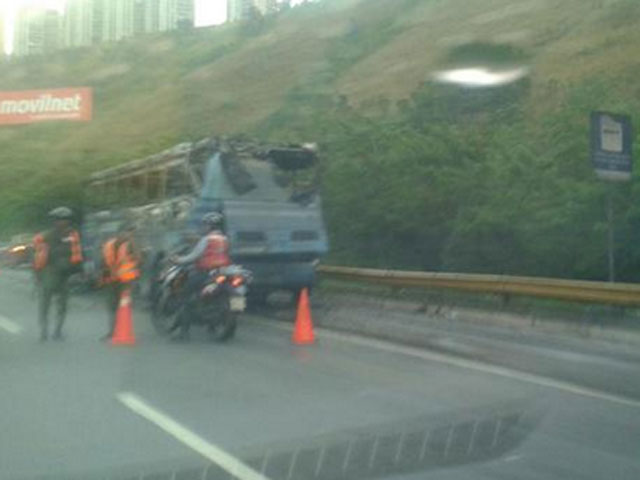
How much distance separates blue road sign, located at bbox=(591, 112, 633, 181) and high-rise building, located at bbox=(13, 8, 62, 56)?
56.7 feet

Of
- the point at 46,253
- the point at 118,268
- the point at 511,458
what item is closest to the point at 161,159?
the point at 118,268

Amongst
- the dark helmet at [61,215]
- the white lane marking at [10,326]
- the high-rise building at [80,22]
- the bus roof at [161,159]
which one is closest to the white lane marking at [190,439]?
the dark helmet at [61,215]

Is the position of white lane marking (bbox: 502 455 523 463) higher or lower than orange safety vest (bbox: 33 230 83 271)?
lower

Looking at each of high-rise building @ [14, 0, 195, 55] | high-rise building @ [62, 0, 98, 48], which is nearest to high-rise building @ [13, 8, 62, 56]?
high-rise building @ [14, 0, 195, 55]

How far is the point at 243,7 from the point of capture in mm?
43812

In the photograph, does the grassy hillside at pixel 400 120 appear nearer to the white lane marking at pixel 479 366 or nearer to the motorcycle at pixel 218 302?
the white lane marking at pixel 479 366

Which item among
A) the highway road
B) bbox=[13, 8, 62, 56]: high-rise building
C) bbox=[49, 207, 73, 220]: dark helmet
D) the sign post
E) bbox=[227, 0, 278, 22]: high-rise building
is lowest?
the highway road

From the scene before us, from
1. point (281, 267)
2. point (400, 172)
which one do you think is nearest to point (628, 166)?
point (281, 267)

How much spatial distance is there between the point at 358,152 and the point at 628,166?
10249 millimetres

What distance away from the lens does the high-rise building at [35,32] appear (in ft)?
100

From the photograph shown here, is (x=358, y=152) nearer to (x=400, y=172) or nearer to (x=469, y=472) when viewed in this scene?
(x=400, y=172)

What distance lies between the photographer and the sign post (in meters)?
17.2

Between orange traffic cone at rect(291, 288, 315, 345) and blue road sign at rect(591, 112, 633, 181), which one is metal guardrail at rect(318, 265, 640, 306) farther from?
orange traffic cone at rect(291, 288, 315, 345)

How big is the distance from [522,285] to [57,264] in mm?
6547
